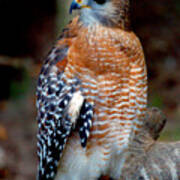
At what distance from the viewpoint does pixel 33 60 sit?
23.6 ft

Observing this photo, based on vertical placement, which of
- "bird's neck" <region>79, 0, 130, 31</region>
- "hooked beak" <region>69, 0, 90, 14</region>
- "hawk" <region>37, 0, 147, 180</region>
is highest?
"hooked beak" <region>69, 0, 90, 14</region>

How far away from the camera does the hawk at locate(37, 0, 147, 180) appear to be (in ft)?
8.69

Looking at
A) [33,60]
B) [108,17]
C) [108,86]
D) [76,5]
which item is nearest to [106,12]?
[108,17]

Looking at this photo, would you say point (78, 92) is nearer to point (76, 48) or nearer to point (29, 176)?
point (76, 48)

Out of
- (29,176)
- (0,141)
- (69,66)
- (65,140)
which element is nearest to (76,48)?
(69,66)

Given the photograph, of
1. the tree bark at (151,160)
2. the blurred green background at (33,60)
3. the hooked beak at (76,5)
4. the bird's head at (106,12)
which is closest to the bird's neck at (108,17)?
the bird's head at (106,12)

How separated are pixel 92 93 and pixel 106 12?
51cm

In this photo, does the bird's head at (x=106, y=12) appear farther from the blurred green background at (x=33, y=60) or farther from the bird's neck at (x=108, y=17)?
the blurred green background at (x=33, y=60)

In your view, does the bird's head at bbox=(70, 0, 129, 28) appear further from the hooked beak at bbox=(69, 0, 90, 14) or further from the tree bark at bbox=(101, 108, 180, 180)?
the tree bark at bbox=(101, 108, 180, 180)

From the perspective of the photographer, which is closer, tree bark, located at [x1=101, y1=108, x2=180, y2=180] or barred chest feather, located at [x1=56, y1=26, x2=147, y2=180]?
tree bark, located at [x1=101, y1=108, x2=180, y2=180]

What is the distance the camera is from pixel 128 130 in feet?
9.06

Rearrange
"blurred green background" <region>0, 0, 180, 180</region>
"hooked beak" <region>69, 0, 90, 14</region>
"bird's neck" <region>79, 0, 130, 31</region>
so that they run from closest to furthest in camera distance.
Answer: "hooked beak" <region>69, 0, 90, 14</region> → "bird's neck" <region>79, 0, 130, 31</region> → "blurred green background" <region>0, 0, 180, 180</region>

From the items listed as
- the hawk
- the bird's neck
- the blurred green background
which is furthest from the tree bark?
the blurred green background

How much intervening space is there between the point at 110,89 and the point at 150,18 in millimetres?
3826
